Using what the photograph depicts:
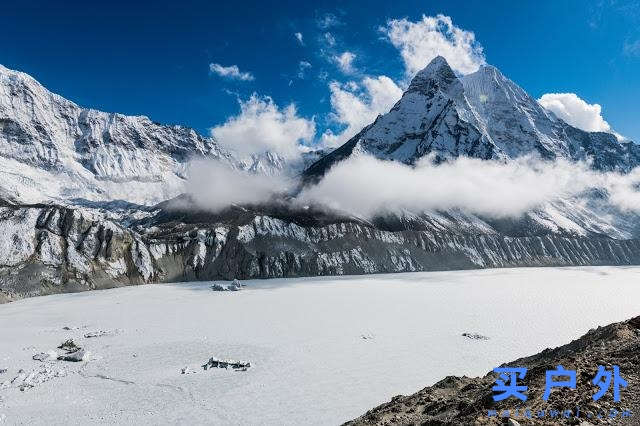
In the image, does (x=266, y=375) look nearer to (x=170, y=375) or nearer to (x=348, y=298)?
(x=170, y=375)

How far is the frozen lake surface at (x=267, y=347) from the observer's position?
117 ft

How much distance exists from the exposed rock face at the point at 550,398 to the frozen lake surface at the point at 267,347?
30.8ft

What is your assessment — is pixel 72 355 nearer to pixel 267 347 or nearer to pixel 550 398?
pixel 267 347

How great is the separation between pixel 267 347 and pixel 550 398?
43245 mm

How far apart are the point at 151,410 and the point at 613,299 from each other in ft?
333

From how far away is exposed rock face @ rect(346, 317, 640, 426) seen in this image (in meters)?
15.1

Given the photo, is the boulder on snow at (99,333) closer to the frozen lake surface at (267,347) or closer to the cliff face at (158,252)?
the frozen lake surface at (267,347)

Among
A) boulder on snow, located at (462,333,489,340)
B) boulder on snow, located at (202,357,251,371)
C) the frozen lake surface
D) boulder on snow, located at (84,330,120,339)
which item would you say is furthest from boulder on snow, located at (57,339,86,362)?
boulder on snow, located at (462,333,489,340)

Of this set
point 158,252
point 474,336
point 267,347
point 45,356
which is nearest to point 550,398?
point 267,347

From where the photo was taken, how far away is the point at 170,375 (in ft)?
145

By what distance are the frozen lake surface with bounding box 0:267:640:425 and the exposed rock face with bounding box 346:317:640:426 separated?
940cm

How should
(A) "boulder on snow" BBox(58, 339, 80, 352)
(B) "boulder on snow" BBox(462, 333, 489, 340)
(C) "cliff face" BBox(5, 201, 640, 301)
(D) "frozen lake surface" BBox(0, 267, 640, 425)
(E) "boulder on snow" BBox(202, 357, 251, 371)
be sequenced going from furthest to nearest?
(C) "cliff face" BBox(5, 201, 640, 301), (B) "boulder on snow" BBox(462, 333, 489, 340), (A) "boulder on snow" BBox(58, 339, 80, 352), (E) "boulder on snow" BBox(202, 357, 251, 371), (D) "frozen lake surface" BBox(0, 267, 640, 425)

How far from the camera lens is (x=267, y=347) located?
182 feet

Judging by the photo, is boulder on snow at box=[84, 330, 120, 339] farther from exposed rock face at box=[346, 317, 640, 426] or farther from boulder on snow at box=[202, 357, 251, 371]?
exposed rock face at box=[346, 317, 640, 426]
